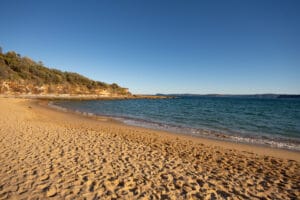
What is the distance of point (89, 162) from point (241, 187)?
4.83 metres

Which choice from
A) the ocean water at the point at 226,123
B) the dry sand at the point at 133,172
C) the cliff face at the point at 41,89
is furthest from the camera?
the cliff face at the point at 41,89

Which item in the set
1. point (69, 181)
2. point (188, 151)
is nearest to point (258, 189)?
point (188, 151)

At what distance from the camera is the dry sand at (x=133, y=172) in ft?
13.2

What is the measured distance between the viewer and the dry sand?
402 cm

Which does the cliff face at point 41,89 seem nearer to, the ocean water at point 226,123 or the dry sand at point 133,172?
the ocean water at point 226,123

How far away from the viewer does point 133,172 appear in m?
5.10

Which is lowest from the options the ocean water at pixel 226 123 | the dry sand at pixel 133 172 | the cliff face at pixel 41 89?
the ocean water at pixel 226 123

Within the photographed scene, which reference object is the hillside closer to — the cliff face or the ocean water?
the cliff face

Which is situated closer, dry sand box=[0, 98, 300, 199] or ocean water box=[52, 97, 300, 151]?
dry sand box=[0, 98, 300, 199]

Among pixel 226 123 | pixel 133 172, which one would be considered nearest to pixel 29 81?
pixel 226 123

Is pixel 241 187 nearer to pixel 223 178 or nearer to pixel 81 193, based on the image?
pixel 223 178

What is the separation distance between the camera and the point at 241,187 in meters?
4.57

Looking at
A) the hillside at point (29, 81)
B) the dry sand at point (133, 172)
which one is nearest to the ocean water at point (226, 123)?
the dry sand at point (133, 172)

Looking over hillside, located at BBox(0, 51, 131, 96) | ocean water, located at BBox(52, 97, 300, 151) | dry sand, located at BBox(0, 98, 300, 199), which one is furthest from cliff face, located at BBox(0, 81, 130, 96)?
dry sand, located at BBox(0, 98, 300, 199)
